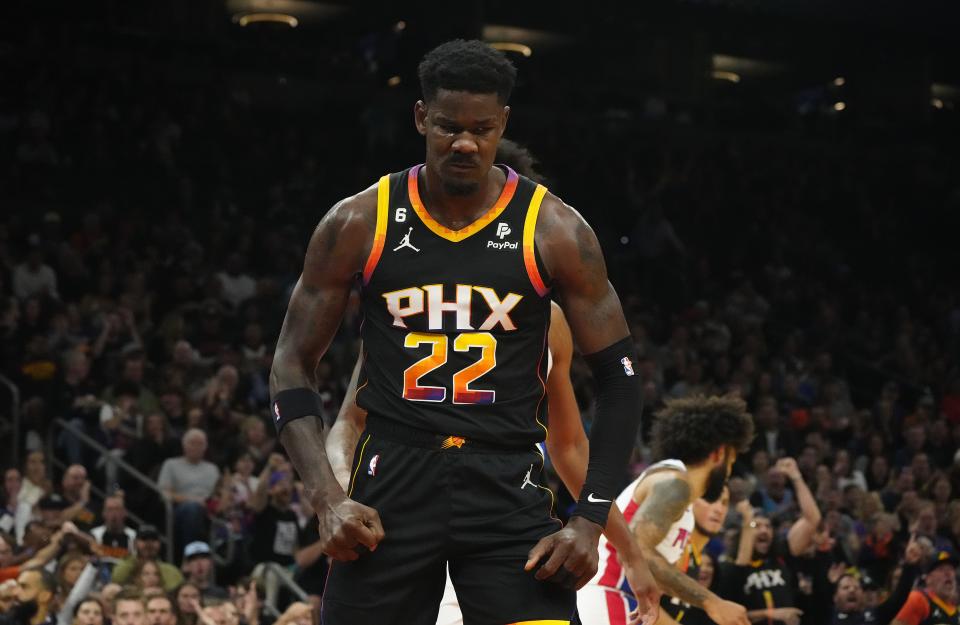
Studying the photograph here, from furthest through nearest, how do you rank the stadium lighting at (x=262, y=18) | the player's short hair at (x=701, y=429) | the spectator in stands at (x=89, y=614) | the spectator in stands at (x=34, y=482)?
the stadium lighting at (x=262, y=18)
the spectator in stands at (x=34, y=482)
the spectator in stands at (x=89, y=614)
the player's short hair at (x=701, y=429)

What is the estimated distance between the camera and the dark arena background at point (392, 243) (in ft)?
36.1

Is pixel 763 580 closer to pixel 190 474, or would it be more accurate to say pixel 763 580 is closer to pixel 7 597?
pixel 190 474

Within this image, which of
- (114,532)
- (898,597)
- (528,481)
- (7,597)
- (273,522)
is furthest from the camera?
(273,522)

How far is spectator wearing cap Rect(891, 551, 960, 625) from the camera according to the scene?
9516 mm

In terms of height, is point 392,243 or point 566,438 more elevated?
point 392,243

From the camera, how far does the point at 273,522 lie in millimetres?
10984

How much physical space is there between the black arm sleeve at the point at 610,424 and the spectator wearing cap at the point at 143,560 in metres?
6.37

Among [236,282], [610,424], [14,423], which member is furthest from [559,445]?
[236,282]

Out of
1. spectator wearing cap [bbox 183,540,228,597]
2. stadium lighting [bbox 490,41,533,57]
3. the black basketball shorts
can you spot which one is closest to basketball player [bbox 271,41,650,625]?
the black basketball shorts

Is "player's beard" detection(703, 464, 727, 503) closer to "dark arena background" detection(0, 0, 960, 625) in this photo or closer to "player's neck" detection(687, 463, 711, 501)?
"player's neck" detection(687, 463, 711, 501)

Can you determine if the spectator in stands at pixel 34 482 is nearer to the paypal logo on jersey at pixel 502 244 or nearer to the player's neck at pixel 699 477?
the player's neck at pixel 699 477

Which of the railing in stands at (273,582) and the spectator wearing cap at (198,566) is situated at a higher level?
the spectator wearing cap at (198,566)

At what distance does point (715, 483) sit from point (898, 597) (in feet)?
13.2

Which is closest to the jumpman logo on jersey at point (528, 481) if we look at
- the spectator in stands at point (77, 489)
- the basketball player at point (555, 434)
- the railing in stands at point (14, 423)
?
the basketball player at point (555, 434)
